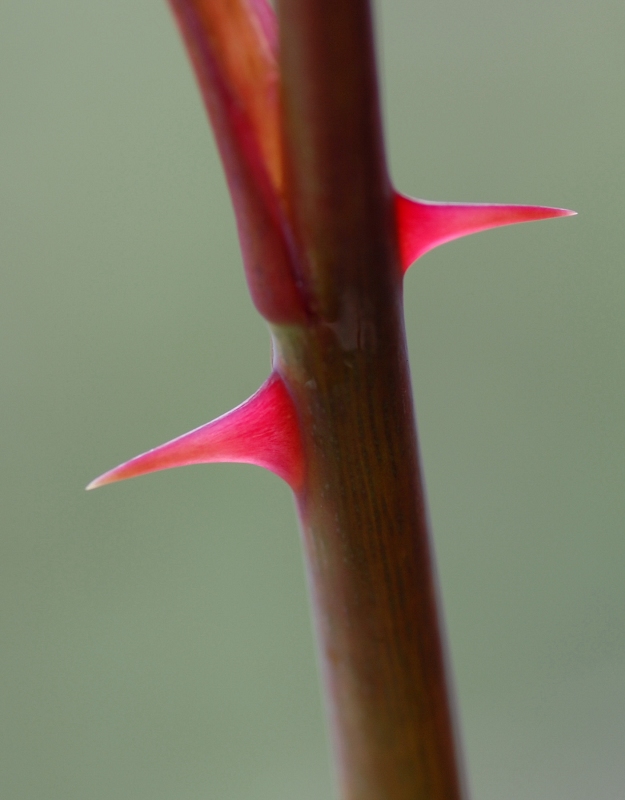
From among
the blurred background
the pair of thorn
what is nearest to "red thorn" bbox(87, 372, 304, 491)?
the pair of thorn

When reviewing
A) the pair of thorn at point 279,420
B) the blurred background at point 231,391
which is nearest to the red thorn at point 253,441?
the pair of thorn at point 279,420

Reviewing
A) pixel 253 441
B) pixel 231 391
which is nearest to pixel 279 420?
pixel 253 441

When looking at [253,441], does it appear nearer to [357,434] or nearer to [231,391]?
[357,434]

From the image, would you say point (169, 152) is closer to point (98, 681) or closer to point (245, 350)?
point (245, 350)

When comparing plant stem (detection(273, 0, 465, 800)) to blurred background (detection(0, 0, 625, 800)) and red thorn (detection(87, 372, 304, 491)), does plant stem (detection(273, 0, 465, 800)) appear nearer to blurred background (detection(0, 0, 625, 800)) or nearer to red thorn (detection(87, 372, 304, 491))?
red thorn (detection(87, 372, 304, 491))

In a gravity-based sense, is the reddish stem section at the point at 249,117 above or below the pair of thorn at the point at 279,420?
above

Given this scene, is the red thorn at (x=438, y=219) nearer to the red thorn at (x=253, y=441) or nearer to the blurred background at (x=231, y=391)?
the red thorn at (x=253, y=441)

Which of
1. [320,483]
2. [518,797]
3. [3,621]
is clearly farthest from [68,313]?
[320,483]
